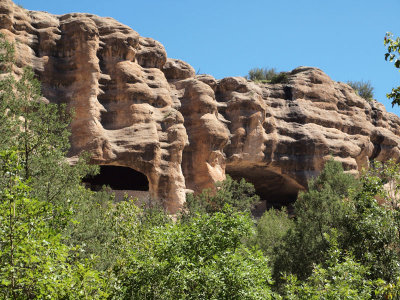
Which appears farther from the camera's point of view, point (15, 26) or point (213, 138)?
point (213, 138)

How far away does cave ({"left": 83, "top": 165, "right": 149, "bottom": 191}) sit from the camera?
3651 cm

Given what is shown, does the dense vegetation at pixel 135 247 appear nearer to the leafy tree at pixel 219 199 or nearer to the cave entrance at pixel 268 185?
the leafy tree at pixel 219 199

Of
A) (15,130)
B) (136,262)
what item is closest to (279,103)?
(15,130)

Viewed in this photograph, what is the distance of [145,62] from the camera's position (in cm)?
3628

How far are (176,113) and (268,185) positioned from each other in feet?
44.5

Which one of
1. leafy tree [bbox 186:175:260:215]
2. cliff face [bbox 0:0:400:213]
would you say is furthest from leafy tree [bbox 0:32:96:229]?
leafy tree [bbox 186:175:260:215]

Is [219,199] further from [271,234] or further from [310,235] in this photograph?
[310,235]

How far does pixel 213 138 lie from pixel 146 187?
757 cm

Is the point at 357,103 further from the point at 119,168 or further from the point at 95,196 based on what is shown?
the point at 95,196

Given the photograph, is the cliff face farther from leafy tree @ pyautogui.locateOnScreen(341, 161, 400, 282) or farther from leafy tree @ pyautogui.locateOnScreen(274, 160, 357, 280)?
leafy tree @ pyautogui.locateOnScreen(341, 161, 400, 282)

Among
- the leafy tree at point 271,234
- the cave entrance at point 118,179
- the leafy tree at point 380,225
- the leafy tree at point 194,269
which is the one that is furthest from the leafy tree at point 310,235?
the cave entrance at point 118,179

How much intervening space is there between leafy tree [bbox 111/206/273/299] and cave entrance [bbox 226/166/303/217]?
85.8 ft

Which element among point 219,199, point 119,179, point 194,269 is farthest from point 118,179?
point 194,269

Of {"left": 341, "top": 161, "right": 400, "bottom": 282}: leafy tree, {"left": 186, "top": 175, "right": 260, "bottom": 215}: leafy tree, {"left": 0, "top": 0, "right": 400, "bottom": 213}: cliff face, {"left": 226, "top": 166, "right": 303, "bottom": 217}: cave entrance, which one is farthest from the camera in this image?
{"left": 226, "top": 166, "right": 303, "bottom": 217}: cave entrance
